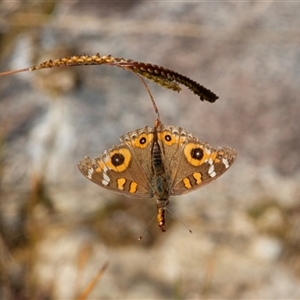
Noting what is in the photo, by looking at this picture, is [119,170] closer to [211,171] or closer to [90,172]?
[90,172]

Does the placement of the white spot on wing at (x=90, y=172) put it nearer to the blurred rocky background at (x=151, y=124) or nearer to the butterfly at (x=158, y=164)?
the butterfly at (x=158, y=164)

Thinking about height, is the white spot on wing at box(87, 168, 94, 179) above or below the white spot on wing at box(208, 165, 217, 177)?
below

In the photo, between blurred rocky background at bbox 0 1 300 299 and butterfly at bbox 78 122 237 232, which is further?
blurred rocky background at bbox 0 1 300 299

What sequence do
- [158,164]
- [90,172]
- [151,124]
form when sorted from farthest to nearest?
[151,124] < [158,164] < [90,172]

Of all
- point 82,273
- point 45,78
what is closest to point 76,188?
point 82,273

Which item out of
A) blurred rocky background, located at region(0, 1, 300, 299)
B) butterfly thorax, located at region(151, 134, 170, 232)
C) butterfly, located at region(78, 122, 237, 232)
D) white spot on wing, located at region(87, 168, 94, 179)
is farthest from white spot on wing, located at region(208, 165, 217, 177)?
blurred rocky background, located at region(0, 1, 300, 299)

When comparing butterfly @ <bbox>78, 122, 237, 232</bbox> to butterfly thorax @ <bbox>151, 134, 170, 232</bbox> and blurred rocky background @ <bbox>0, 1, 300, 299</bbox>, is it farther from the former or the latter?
blurred rocky background @ <bbox>0, 1, 300, 299</bbox>

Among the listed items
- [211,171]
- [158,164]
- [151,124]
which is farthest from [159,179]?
[151,124]

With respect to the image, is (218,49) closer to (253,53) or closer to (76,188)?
(253,53)

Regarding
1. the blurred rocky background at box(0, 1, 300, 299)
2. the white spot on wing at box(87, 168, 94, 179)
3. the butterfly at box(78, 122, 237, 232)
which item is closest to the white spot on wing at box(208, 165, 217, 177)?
the butterfly at box(78, 122, 237, 232)
